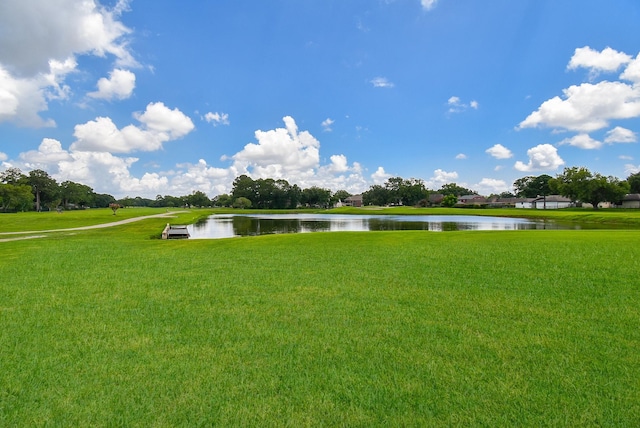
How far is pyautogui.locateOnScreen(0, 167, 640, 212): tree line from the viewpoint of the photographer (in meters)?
70.4

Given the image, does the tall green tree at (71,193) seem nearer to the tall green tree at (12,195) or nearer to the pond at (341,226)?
the tall green tree at (12,195)

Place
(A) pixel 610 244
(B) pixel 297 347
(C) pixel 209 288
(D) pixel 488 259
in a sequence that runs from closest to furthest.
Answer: (B) pixel 297 347
(C) pixel 209 288
(D) pixel 488 259
(A) pixel 610 244

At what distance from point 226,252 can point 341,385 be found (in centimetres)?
920

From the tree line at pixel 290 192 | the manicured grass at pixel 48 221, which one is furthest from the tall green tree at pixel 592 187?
the manicured grass at pixel 48 221

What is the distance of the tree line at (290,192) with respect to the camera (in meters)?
70.4

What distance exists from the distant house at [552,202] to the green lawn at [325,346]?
4254 inches

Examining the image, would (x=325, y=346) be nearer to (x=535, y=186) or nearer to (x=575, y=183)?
(x=575, y=183)

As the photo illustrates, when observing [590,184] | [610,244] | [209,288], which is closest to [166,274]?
[209,288]

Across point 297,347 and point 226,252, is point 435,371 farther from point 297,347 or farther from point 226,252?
point 226,252

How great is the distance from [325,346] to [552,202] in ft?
388

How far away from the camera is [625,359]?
3.96 meters

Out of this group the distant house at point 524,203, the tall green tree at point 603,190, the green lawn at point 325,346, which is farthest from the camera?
the distant house at point 524,203

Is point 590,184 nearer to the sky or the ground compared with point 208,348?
nearer to the sky

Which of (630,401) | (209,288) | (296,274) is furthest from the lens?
(296,274)
